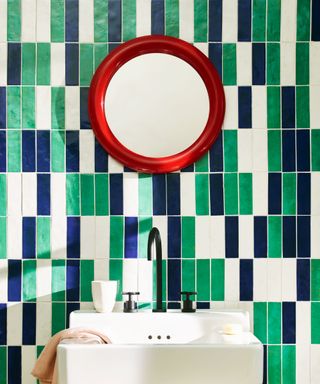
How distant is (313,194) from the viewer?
8.31ft

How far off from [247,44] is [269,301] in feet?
3.36

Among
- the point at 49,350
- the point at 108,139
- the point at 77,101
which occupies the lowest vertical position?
the point at 49,350

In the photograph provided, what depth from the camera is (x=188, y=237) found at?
253 cm

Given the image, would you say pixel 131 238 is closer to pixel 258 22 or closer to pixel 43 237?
pixel 43 237

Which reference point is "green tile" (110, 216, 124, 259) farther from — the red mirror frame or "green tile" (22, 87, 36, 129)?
"green tile" (22, 87, 36, 129)

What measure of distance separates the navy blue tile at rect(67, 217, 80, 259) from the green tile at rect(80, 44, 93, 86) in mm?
549

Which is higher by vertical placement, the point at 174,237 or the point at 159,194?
the point at 159,194

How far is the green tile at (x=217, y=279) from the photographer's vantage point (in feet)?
8.28

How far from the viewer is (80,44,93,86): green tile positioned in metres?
2.54

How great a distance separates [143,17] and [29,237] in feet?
3.23

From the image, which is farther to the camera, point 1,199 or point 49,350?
point 1,199

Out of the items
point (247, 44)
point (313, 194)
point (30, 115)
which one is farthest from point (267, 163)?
point (30, 115)

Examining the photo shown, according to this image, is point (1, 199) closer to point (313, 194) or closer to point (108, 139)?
point (108, 139)

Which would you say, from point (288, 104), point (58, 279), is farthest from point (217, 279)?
point (288, 104)
